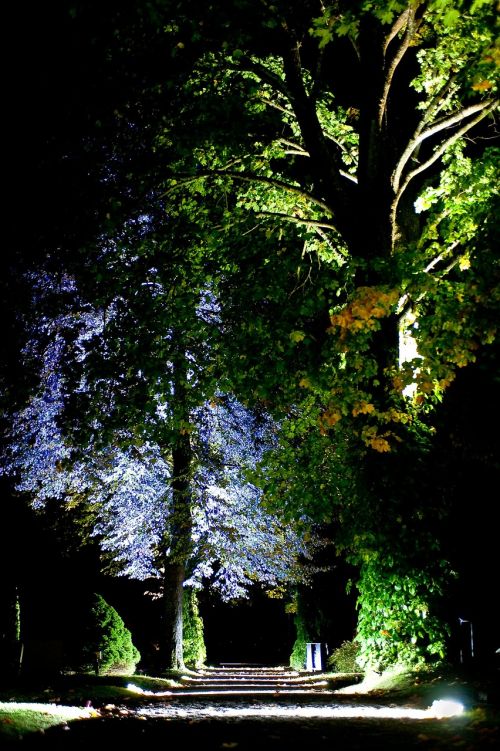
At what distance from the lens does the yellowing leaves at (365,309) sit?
9.98m

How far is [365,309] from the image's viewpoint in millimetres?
10156

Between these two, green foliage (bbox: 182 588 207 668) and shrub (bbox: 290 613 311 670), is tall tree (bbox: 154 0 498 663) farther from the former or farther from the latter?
green foliage (bbox: 182 588 207 668)

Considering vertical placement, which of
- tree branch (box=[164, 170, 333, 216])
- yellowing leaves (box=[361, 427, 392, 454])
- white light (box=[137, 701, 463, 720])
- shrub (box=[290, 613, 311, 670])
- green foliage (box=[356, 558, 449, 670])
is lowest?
shrub (box=[290, 613, 311, 670])

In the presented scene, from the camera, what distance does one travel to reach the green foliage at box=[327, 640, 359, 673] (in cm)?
2036

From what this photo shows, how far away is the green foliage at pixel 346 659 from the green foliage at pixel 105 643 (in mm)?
6014

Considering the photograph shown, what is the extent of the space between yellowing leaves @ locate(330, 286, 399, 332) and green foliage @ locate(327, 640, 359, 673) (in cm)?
1304

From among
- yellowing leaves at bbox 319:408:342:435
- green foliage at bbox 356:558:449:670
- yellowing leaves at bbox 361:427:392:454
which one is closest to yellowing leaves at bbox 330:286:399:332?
yellowing leaves at bbox 319:408:342:435

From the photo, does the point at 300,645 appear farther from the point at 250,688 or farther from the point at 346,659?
the point at 250,688

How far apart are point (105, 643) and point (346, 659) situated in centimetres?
695

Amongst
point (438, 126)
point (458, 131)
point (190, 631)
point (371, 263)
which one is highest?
point (458, 131)

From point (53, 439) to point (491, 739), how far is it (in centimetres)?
1634

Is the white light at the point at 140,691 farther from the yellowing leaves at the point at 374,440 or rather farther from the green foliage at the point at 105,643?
the green foliage at the point at 105,643

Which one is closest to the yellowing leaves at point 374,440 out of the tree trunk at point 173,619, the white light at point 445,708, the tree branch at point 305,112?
the white light at point 445,708

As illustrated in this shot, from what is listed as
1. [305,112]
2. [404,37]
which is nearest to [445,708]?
[305,112]
